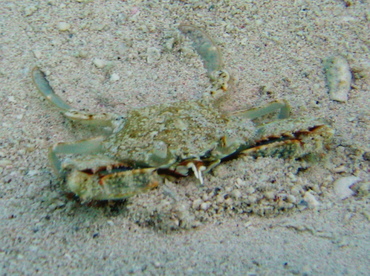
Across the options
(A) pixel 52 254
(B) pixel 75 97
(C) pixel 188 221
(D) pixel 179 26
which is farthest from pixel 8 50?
(C) pixel 188 221

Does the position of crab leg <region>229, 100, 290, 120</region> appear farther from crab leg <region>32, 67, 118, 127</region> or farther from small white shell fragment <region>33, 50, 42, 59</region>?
small white shell fragment <region>33, 50, 42, 59</region>

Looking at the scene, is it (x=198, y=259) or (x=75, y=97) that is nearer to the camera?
(x=198, y=259)

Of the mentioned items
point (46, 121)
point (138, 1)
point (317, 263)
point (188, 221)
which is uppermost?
point (138, 1)

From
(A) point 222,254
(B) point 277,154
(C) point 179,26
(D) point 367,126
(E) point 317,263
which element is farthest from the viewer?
(C) point 179,26

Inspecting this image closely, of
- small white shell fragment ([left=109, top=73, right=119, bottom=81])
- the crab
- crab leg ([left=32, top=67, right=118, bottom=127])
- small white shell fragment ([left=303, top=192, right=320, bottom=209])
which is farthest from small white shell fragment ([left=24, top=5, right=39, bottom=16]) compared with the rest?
small white shell fragment ([left=303, top=192, right=320, bottom=209])

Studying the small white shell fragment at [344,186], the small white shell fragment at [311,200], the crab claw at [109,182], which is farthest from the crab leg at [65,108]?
the small white shell fragment at [344,186]

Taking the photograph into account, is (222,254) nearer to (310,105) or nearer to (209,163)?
(209,163)
